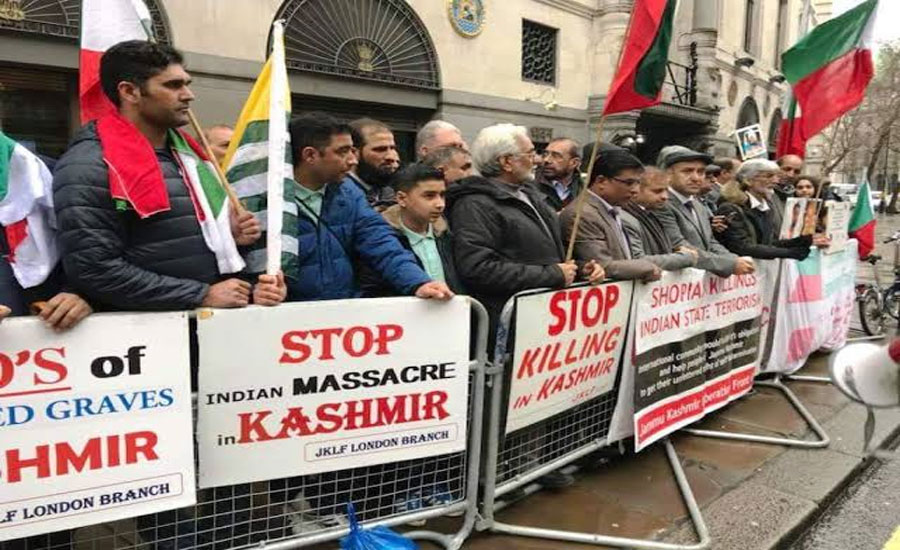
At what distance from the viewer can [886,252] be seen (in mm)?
19703

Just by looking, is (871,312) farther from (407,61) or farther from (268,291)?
(268,291)

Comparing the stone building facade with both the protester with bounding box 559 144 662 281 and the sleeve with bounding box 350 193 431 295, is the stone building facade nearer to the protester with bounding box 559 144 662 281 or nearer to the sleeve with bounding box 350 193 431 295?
the sleeve with bounding box 350 193 431 295

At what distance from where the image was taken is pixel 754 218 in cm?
527

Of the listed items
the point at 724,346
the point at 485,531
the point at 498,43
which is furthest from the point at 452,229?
the point at 498,43

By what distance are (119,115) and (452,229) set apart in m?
1.54

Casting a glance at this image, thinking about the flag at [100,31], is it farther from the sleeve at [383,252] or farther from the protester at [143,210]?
the sleeve at [383,252]

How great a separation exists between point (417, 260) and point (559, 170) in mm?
2171

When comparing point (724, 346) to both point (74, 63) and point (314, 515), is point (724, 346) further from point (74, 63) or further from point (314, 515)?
point (74, 63)

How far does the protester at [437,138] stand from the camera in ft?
13.1

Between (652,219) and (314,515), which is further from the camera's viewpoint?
(652,219)

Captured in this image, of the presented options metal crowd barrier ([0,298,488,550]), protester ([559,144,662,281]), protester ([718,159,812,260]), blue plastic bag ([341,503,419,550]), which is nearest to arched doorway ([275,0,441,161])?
protester ([718,159,812,260])

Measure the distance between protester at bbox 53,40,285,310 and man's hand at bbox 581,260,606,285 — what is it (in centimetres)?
168

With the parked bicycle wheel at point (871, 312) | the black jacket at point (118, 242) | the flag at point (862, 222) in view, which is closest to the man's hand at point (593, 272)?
the black jacket at point (118, 242)

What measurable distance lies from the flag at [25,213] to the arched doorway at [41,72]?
200 inches
